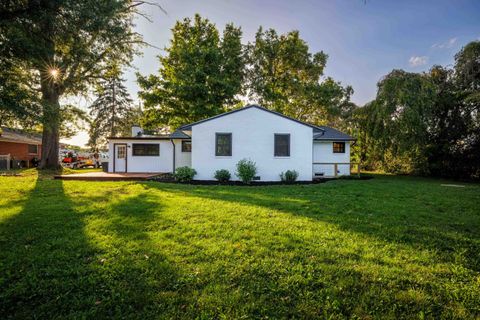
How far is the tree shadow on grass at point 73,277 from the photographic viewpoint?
2.21 metres

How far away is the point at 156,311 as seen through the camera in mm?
2143

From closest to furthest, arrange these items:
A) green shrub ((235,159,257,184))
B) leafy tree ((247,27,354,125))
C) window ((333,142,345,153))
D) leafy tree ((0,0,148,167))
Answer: leafy tree ((0,0,148,167))
green shrub ((235,159,257,184))
window ((333,142,345,153))
leafy tree ((247,27,354,125))

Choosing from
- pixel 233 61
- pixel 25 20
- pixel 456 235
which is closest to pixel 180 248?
pixel 456 235

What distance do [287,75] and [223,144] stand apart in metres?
19.0

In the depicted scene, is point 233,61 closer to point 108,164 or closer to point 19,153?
point 108,164

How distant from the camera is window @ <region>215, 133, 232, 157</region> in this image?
12422 mm

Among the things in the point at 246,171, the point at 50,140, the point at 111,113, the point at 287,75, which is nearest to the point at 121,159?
the point at 50,140

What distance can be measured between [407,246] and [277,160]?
8.88 meters

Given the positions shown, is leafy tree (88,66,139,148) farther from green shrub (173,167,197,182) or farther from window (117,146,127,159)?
green shrub (173,167,197,182)

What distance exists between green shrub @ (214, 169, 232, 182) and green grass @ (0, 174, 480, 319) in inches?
246

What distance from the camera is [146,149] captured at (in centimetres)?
1622

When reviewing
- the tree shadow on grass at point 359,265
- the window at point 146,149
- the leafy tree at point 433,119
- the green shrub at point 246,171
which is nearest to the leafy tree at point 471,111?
the leafy tree at point 433,119

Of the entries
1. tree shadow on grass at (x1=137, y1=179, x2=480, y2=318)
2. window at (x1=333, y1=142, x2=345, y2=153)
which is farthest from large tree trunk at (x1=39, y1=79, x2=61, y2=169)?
window at (x1=333, y1=142, x2=345, y2=153)

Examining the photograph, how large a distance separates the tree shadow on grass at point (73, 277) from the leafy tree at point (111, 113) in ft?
117
